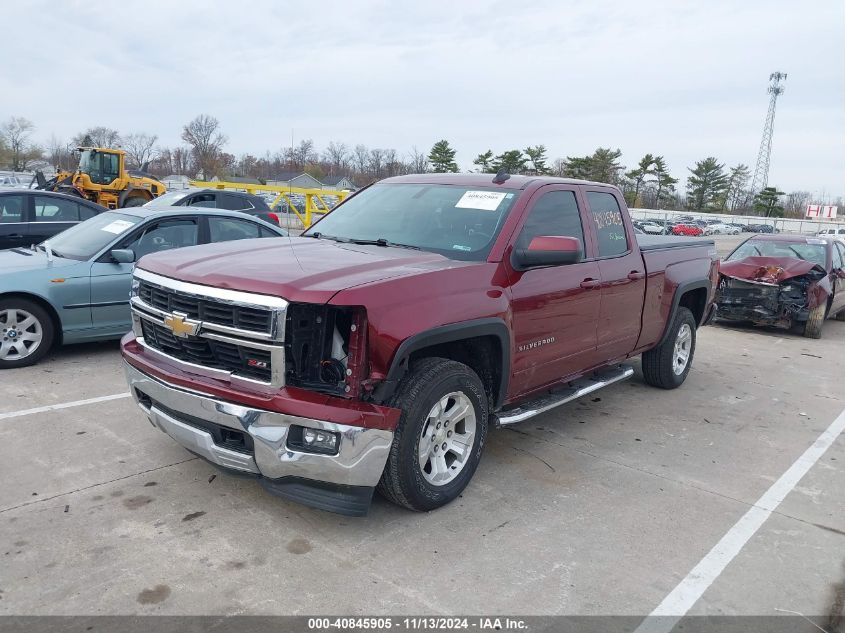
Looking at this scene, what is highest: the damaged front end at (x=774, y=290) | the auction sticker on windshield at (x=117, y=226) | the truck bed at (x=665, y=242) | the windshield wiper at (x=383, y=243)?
the truck bed at (x=665, y=242)

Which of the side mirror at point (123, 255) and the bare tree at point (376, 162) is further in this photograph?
the bare tree at point (376, 162)

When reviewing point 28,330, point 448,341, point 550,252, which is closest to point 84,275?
point 28,330

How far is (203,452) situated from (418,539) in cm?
123

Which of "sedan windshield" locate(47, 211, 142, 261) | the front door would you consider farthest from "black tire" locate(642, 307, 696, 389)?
"sedan windshield" locate(47, 211, 142, 261)

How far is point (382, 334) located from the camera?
3.28 m

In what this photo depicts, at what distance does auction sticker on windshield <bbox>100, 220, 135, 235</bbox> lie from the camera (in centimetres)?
695

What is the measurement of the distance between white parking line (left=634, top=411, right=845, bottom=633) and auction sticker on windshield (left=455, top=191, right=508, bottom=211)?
2.45m

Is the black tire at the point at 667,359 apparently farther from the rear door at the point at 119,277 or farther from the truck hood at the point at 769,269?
the rear door at the point at 119,277

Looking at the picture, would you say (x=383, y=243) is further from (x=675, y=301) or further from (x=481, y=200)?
(x=675, y=301)

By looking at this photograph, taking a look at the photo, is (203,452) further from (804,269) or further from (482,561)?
(804,269)

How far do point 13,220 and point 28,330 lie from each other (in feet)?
12.3

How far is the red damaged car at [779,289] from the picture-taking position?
1027 centimetres

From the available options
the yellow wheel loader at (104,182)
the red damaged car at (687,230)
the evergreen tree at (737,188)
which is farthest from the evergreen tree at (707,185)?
the yellow wheel loader at (104,182)

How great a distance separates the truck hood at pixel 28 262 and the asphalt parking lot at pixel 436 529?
4.81 ft
